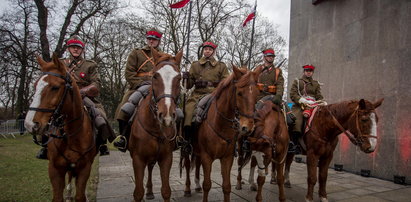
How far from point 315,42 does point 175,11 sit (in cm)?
1269

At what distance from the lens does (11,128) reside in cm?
1866

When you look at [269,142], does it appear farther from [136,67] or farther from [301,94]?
[136,67]

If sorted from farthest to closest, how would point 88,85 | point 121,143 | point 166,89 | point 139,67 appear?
point 139,67 → point 88,85 → point 121,143 → point 166,89

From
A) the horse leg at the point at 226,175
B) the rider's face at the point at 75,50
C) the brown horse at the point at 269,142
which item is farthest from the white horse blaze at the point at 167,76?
the brown horse at the point at 269,142

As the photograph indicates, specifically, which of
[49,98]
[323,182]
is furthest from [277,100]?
[49,98]

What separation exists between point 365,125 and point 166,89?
152 inches

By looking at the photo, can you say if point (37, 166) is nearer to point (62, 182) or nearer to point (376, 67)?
point (62, 182)

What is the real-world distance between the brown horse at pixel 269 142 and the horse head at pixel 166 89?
2175mm

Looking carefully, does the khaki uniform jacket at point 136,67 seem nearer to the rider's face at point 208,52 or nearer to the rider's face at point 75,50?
the rider's face at point 75,50

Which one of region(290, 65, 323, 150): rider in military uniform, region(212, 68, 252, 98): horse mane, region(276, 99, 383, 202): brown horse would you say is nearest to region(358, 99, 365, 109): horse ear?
region(276, 99, 383, 202): brown horse

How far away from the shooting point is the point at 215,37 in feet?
75.8

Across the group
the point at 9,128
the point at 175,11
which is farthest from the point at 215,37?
the point at 9,128

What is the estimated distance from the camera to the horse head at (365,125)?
4.74 meters

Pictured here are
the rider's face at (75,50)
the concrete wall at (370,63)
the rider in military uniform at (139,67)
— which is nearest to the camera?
the rider's face at (75,50)
